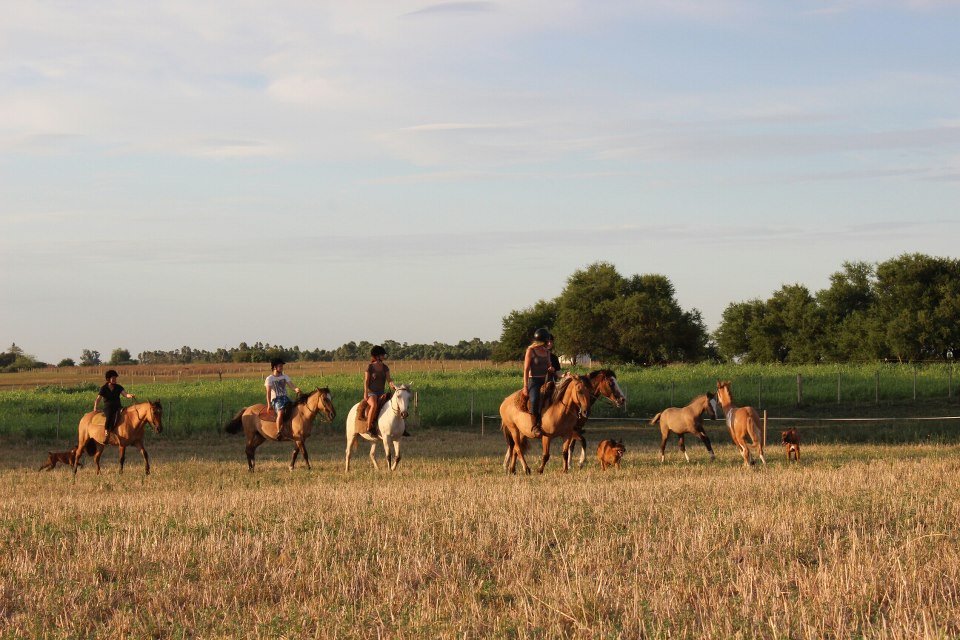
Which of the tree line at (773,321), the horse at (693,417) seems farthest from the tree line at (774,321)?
the horse at (693,417)

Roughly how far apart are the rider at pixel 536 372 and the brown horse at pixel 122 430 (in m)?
7.40

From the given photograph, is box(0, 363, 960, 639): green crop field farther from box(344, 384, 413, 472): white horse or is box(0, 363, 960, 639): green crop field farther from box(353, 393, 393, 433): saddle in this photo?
box(353, 393, 393, 433): saddle

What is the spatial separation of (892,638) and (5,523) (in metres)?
9.96

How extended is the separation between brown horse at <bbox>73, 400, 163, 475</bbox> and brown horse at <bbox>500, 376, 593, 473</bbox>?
6990 millimetres

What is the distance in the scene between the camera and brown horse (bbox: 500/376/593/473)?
18906 millimetres

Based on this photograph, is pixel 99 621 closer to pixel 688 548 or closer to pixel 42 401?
pixel 688 548

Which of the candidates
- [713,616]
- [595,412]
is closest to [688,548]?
[713,616]

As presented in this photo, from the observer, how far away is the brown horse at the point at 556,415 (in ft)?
62.0

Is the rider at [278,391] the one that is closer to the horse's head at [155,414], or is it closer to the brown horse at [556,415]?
the horse's head at [155,414]

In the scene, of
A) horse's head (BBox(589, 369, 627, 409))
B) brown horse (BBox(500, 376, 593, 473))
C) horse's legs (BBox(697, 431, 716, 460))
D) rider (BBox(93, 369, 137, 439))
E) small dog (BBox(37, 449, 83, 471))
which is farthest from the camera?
small dog (BBox(37, 449, 83, 471))

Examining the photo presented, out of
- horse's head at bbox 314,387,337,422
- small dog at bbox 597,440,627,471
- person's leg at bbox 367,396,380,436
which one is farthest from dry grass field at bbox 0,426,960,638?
horse's head at bbox 314,387,337,422

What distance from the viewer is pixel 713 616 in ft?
25.5

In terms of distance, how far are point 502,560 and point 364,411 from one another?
12925 mm

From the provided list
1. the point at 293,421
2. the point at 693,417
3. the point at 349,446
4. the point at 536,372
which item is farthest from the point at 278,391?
the point at 693,417
